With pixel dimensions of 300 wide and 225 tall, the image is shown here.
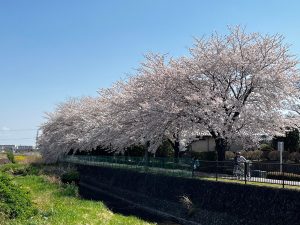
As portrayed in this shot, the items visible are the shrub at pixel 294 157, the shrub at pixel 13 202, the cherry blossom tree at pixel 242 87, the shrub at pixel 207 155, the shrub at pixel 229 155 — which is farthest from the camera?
the shrub at pixel 229 155

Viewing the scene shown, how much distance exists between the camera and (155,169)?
31531 mm

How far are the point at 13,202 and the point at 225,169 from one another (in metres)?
10.6

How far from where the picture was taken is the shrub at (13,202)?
17891 mm

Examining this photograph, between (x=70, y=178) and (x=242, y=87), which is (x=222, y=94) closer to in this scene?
(x=242, y=87)

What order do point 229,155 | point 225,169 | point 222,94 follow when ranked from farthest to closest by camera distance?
point 229,155, point 222,94, point 225,169

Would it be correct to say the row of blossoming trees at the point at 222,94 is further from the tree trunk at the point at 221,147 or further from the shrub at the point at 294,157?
the shrub at the point at 294,157

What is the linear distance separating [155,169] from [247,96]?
9022 mm

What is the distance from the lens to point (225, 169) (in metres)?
22.4

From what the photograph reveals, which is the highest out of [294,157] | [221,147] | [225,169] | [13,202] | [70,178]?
[221,147]

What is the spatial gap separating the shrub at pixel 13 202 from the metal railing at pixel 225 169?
9086mm

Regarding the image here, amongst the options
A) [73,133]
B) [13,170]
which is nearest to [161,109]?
[73,133]

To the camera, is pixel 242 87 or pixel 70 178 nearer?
pixel 242 87

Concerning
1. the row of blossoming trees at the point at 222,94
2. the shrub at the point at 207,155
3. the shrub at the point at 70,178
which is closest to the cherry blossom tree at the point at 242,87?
the row of blossoming trees at the point at 222,94

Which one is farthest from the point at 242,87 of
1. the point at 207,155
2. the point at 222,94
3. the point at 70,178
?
the point at 70,178
